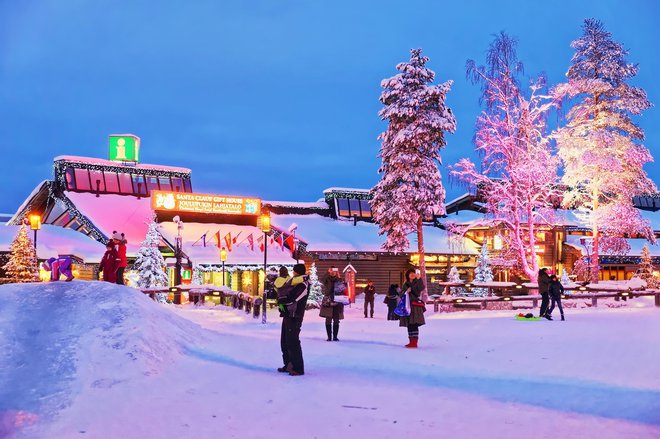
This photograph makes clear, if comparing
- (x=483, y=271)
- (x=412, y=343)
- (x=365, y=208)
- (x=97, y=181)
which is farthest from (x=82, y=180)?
(x=412, y=343)

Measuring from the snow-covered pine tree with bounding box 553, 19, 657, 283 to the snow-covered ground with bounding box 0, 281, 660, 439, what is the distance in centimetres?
1557

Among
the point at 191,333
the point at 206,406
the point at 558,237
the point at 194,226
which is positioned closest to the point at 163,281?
the point at 194,226

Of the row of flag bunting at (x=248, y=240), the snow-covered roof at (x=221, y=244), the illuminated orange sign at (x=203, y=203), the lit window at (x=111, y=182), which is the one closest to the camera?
the snow-covered roof at (x=221, y=244)

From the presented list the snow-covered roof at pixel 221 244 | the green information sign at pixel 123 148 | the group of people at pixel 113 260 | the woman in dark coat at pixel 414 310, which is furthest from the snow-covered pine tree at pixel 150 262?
the woman in dark coat at pixel 414 310

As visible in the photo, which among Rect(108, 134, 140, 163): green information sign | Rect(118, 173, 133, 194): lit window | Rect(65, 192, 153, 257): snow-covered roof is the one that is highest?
Rect(108, 134, 140, 163): green information sign

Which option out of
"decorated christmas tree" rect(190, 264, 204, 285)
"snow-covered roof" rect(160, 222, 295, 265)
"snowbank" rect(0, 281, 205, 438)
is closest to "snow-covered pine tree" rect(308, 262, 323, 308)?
"snow-covered roof" rect(160, 222, 295, 265)

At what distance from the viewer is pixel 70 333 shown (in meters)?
9.75

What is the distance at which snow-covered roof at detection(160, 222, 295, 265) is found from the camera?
35025mm

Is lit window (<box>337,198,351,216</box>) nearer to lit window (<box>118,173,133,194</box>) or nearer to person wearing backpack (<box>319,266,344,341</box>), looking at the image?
lit window (<box>118,173,133,194</box>)

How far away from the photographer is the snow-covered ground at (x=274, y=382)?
653cm

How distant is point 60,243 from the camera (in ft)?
111

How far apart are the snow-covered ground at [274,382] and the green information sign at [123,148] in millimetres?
31721

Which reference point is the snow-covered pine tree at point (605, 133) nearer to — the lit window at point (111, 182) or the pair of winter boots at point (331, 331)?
the pair of winter boots at point (331, 331)

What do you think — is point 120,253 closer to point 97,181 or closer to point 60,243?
point 60,243
